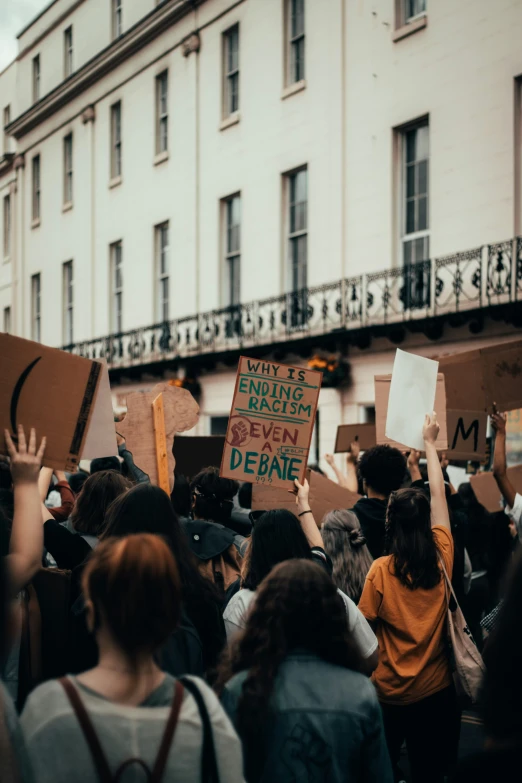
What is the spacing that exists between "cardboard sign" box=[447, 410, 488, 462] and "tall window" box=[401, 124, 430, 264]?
9.08 metres

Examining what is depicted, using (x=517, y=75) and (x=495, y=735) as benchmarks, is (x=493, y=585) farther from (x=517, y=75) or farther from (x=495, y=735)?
(x=517, y=75)

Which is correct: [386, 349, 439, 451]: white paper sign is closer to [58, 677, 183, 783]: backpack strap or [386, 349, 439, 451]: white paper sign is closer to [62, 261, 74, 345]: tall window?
[58, 677, 183, 783]: backpack strap

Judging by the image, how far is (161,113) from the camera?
22766mm

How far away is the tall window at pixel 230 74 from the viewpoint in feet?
65.8

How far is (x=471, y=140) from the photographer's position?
45.8ft

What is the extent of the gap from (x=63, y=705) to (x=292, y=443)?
311cm

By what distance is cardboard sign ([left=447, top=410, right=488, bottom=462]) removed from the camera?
6.18 meters

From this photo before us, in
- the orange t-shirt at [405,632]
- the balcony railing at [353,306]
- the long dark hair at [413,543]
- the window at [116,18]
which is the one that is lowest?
the orange t-shirt at [405,632]

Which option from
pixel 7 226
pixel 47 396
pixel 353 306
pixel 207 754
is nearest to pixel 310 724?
pixel 207 754

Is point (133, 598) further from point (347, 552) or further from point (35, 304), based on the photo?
point (35, 304)

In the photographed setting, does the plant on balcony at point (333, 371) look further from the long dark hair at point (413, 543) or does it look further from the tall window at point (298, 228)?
the long dark hair at point (413, 543)

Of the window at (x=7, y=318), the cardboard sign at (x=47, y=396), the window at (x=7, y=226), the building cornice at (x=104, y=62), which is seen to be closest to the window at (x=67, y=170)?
the building cornice at (x=104, y=62)

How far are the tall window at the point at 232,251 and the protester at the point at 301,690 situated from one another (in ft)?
56.9

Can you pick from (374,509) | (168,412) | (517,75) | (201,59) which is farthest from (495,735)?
(201,59)
